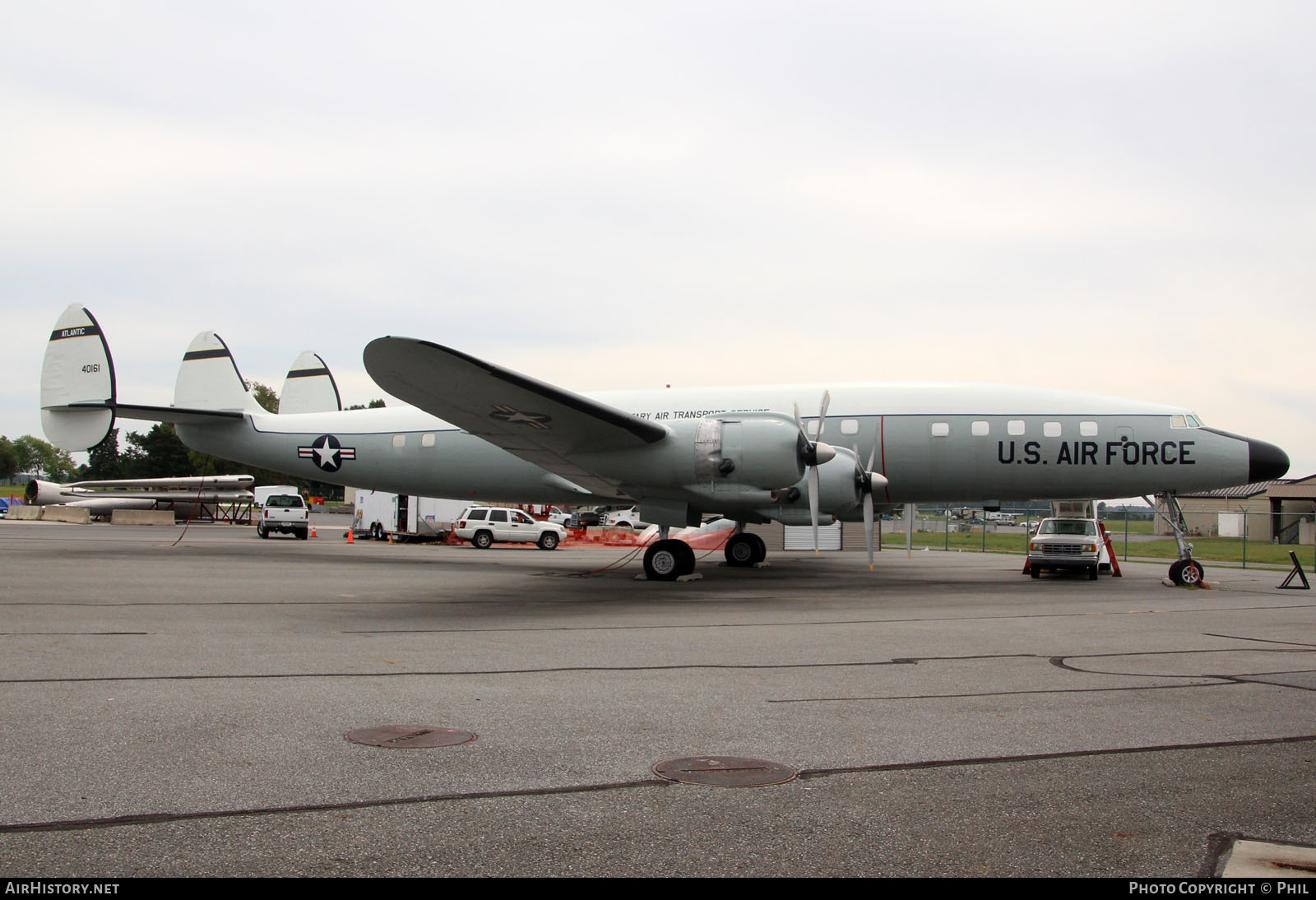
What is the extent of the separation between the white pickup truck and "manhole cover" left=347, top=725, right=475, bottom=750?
121ft

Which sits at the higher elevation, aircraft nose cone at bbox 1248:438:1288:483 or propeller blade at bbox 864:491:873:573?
aircraft nose cone at bbox 1248:438:1288:483

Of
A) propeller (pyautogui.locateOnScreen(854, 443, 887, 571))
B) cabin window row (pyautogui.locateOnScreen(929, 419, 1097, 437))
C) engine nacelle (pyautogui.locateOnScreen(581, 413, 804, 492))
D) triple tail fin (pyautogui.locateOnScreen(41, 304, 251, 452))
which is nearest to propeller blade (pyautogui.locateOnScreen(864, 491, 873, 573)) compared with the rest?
propeller (pyautogui.locateOnScreen(854, 443, 887, 571))

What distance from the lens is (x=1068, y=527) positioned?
74.7 feet

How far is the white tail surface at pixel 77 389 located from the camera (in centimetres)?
2386

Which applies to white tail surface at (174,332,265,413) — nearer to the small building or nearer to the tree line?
the small building

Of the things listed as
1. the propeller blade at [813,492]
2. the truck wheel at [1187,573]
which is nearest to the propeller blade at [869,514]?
the propeller blade at [813,492]

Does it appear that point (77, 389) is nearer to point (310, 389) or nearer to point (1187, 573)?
point (310, 389)

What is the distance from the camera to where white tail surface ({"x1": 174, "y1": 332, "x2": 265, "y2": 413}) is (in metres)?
24.5

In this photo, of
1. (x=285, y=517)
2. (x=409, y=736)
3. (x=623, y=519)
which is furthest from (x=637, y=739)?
(x=623, y=519)

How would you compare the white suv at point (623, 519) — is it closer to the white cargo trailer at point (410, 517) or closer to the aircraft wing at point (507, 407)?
the white cargo trailer at point (410, 517)

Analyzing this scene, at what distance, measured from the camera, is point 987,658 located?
30.3 feet

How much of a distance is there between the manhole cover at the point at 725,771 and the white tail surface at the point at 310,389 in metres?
24.1

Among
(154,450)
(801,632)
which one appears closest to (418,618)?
(801,632)

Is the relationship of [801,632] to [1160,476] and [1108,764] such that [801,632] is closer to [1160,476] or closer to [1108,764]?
[1108,764]
